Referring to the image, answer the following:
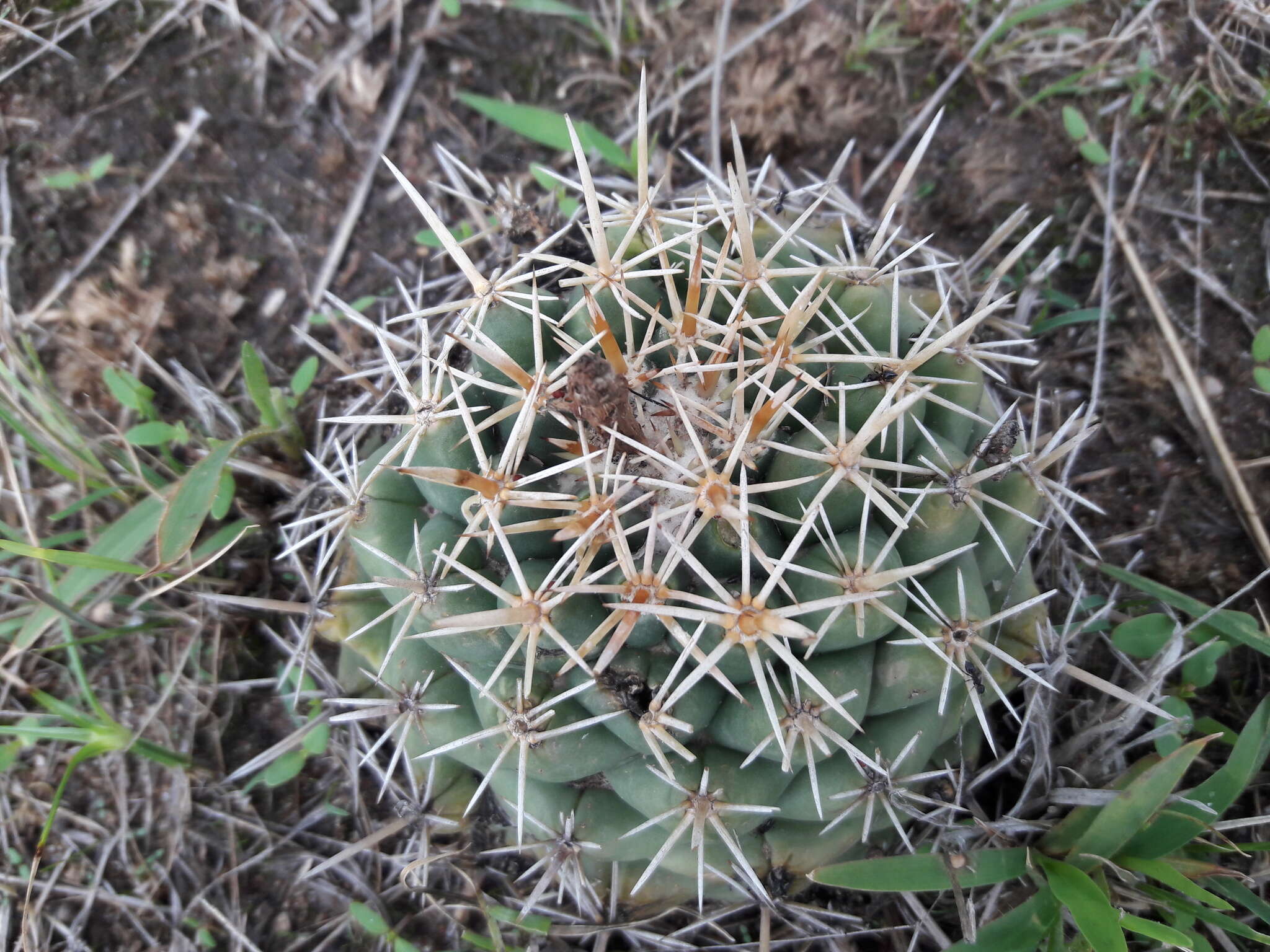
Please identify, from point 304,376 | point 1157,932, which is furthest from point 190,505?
point 1157,932

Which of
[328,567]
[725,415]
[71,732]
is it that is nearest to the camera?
[725,415]

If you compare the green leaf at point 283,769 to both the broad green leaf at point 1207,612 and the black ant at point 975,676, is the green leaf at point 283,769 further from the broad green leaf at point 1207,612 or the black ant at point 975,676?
the broad green leaf at point 1207,612

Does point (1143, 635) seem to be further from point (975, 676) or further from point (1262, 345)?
point (1262, 345)

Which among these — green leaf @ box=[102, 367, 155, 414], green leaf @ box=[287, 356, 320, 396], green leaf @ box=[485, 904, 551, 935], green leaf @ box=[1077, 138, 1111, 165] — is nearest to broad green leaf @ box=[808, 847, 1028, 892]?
green leaf @ box=[485, 904, 551, 935]

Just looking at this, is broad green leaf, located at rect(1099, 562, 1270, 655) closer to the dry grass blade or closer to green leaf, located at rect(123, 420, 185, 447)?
the dry grass blade

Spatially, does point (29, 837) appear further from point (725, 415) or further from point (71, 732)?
point (725, 415)

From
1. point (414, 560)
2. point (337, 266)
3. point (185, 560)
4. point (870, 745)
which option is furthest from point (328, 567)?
point (870, 745)
